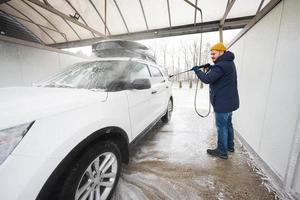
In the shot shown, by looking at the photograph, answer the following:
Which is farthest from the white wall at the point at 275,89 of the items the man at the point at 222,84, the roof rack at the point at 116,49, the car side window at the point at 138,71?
the roof rack at the point at 116,49

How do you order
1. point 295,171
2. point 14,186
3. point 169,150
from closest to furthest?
point 14,186 < point 295,171 < point 169,150

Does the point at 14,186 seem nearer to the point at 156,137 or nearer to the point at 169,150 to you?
the point at 169,150

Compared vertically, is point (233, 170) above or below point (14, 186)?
below

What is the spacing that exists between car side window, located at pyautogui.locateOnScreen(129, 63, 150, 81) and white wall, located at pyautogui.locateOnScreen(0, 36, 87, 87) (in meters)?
3.56

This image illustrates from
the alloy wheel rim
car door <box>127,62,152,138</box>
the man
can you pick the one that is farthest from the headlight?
the man

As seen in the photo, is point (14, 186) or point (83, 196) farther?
point (83, 196)

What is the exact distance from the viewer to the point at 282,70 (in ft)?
6.19

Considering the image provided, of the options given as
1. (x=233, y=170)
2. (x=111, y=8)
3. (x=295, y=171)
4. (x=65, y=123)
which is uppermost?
(x=111, y=8)

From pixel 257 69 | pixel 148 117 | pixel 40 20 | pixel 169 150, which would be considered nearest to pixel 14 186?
pixel 148 117

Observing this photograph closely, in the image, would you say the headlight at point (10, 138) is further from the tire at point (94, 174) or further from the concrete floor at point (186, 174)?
the concrete floor at point (186, 174)

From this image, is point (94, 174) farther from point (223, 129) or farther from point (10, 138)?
point (223, 129)

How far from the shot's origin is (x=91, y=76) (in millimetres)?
2098

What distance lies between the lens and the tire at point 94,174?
1.19m

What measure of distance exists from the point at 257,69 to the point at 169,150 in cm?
219
